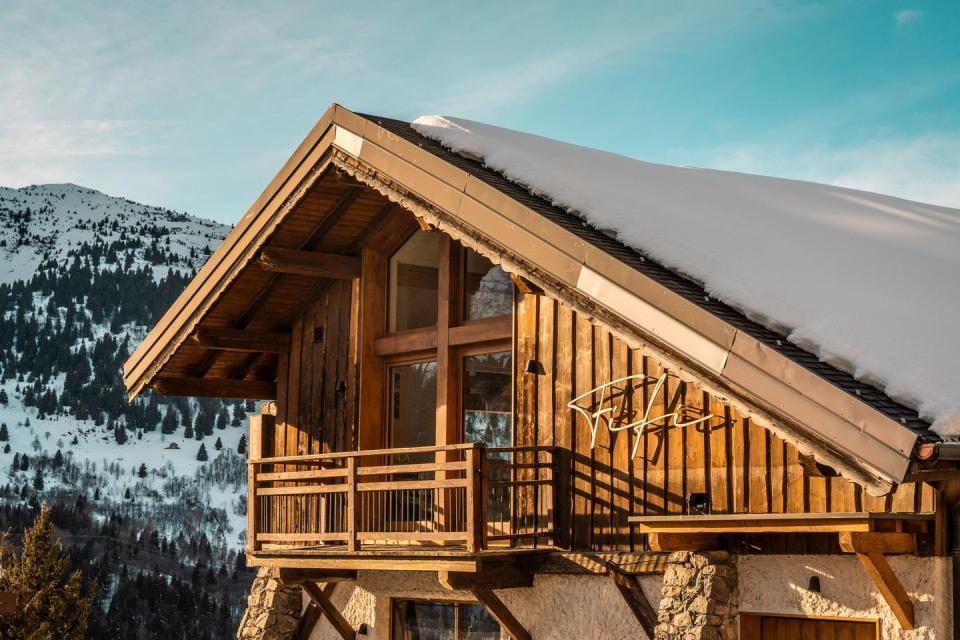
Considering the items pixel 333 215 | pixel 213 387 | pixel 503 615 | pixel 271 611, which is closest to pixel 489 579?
pixel 503 615

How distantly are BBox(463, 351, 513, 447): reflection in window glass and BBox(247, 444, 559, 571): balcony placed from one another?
25 cm

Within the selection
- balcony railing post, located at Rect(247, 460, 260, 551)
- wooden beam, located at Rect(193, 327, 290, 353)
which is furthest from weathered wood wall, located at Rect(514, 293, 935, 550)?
wooden beam, located at Rect(193, 327, 290, 353)

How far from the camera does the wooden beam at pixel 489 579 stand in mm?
10185

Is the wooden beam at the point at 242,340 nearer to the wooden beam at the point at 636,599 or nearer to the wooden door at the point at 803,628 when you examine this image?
the wooden beam at the point at 636,599

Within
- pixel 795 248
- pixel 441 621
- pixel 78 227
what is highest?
pixel 78 227

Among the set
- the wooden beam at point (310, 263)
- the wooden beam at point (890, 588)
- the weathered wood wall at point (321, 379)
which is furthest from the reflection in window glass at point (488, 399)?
the wooden beam at point (890, 588)

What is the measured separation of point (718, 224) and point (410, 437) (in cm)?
400

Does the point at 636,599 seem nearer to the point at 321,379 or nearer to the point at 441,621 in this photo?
the point at 441,621

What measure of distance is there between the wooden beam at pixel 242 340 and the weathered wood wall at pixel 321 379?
0.50 ft

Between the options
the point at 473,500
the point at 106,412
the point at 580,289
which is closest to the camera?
the point at 580,289

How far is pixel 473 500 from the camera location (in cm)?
985

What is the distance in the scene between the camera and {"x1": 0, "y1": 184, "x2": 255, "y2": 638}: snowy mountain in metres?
68.6

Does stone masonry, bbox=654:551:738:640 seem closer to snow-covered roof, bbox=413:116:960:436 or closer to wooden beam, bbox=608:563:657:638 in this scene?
wooden beam, bbox=608:563:657:638

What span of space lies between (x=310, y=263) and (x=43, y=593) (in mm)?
14092
